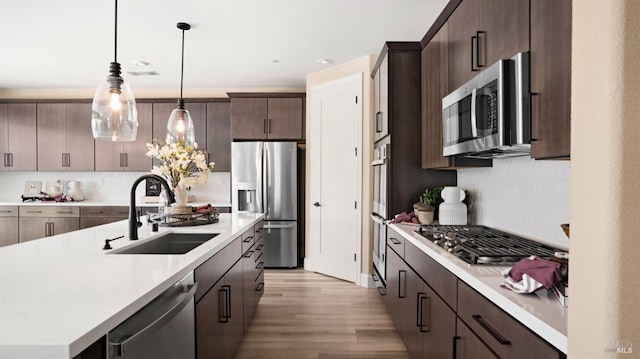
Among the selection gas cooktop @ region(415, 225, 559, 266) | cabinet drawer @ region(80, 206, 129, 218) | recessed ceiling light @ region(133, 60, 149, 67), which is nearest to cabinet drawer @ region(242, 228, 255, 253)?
gas cooktop @ region(415, 225, 559, 266)

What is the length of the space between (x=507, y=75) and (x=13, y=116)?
6.62m

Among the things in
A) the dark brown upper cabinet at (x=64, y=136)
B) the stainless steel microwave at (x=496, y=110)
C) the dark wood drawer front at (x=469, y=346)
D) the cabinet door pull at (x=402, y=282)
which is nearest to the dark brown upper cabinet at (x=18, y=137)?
the dark brown upper cabinet at (x=64, y=136)

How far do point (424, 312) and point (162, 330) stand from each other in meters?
1.41

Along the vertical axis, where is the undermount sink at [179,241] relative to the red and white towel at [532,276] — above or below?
below

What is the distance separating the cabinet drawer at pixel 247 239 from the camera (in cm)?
274

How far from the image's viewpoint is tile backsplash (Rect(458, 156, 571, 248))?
1807mm

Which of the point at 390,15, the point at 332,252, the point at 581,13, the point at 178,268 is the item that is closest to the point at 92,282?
the point at 178,268

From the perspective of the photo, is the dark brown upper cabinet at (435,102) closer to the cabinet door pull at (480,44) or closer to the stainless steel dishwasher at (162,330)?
the cabinet door pull at (480,44)

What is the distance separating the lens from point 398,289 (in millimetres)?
2744

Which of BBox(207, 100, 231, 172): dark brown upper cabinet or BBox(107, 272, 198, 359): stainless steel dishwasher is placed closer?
BBox(107, 272, 198, 359): stainless steel dishwasher

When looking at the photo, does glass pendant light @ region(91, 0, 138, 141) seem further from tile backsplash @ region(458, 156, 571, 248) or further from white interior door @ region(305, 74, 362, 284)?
white interior door @ region(305, 74, 362, 284)

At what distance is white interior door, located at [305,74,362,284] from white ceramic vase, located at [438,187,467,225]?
59.7 inches

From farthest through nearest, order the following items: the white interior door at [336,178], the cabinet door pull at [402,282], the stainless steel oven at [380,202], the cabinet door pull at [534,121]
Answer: the white interior door at [336,178]
the stainless steel oven at [380,202]
the cabinet door pull at [402,282]
the cabinet door pull at [534,121]

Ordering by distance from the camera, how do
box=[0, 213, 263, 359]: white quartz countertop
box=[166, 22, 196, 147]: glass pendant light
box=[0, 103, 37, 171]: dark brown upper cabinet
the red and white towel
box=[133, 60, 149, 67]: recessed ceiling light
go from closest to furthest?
box=[0, 213, 263, 359]: white quartz countertop < the red and white towel < box=[166, 22, 196, 147]: glass pendant light < box=[133, 60, 149, 67]: recessed ceiling light < box=[0, 103, 37, 171]: dark brown upper cabinet
